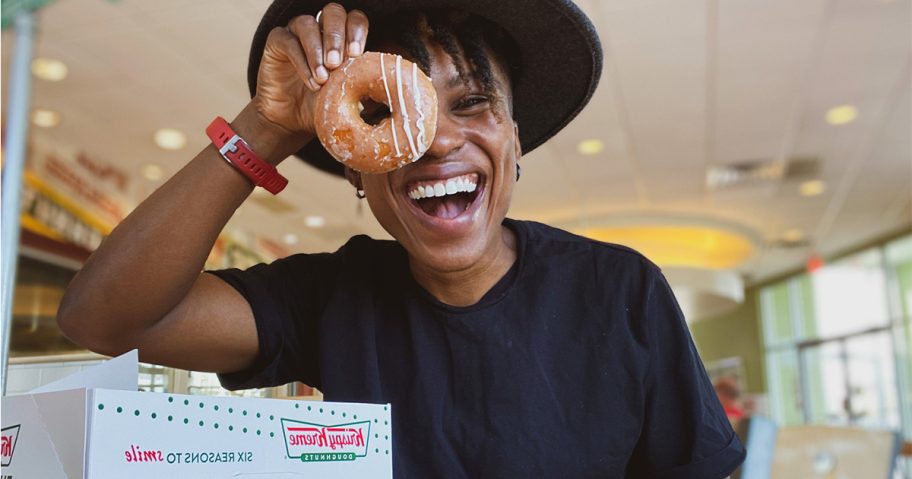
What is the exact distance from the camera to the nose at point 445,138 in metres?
0.97

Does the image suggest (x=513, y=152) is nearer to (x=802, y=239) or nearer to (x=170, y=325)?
(x=170, y=325)

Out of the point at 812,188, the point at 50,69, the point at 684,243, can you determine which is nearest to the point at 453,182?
the point at 50,69

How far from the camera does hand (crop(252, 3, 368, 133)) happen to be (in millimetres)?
836

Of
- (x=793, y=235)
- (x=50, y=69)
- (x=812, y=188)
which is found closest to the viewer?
(x=50, y=69)

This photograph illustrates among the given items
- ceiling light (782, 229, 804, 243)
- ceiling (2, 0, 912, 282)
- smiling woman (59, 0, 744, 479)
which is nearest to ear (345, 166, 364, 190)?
smiling woman (59, 0, 744, 479)

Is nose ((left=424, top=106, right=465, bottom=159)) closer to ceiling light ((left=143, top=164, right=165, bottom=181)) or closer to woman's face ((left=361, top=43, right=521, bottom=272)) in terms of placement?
woman's face ((left=361, top=43, right=521, bottom=272))

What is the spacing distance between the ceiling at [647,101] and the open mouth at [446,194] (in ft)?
5.14

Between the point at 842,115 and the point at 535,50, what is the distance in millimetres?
5188

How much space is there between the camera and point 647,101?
5199 mm

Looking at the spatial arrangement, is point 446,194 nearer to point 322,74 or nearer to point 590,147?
point 322,74

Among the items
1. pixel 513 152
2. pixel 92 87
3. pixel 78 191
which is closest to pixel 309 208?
pixel 78 191

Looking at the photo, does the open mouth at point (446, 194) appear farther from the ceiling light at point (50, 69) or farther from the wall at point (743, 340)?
the wall at point (743, 340)

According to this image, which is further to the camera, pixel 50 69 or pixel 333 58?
pixel 50 69

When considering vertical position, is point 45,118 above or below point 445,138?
above
